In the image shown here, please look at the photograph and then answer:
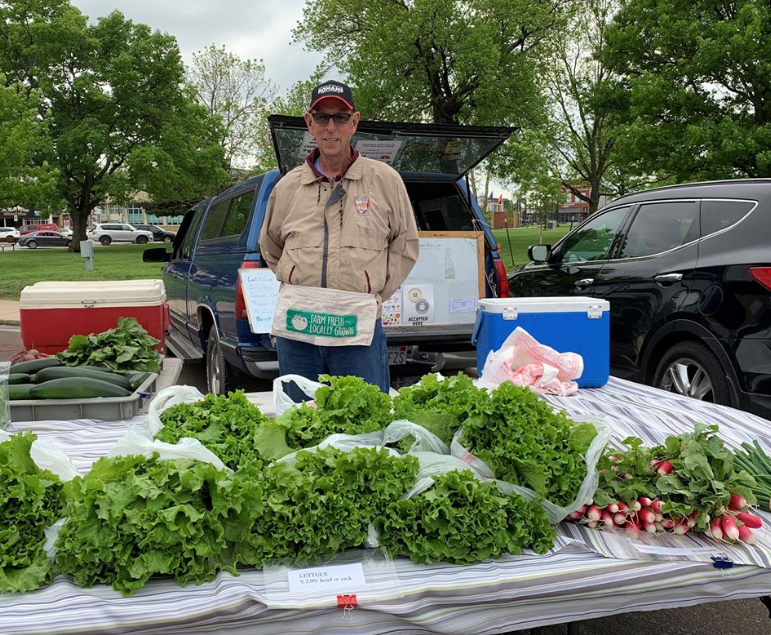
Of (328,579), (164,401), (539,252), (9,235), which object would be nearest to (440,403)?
(328,579)

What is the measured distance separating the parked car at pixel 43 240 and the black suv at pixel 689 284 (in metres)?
53.5

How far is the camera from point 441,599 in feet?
6.01

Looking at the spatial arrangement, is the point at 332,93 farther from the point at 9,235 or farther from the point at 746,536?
the point at 9,235

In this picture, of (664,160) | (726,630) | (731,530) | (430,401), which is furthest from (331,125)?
(664,160)

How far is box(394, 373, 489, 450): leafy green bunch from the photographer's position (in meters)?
Answer: 2.31

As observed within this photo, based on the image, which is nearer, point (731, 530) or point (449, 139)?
point (731, 530)

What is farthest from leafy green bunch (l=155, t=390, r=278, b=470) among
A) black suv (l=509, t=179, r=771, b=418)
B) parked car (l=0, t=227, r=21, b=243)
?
parked car (l=0, t=227, r=21, b=243)

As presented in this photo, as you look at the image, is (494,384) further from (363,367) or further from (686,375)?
(686,375)

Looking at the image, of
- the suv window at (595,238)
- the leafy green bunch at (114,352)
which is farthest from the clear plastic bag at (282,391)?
the suv window at (595,238)

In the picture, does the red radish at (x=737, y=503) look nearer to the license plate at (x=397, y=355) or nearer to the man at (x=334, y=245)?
the man at (x=334, y=245)

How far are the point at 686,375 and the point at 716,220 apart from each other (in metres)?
1.14

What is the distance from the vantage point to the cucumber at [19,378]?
11.5ft

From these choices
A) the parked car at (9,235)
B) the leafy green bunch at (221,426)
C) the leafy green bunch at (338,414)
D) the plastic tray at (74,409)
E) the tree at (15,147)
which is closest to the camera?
the leafy green bunch at (221,426)

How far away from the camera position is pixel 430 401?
2.49 meters
